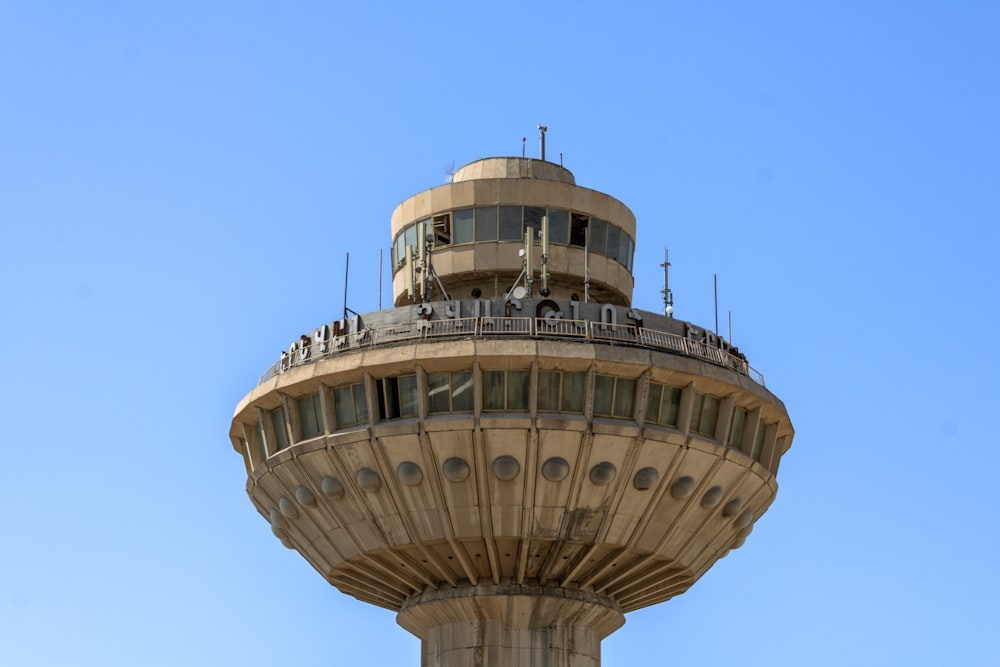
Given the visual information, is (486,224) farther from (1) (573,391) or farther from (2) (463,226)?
(1) (573,391)

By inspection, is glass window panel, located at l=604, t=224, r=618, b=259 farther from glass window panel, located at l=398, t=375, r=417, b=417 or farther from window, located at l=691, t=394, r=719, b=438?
glass window panel, located at l=398, t=375, r=417, b=417

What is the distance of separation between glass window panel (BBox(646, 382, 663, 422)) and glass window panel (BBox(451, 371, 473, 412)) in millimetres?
5363

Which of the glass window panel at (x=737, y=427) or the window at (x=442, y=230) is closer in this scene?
the glass window panel at (x=737, y=427)

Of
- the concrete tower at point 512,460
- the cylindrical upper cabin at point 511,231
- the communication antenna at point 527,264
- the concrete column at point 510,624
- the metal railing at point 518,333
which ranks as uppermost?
the cylindrical upper cabin at point 511,231

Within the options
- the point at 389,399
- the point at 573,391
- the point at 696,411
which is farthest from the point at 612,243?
the point at 389,399

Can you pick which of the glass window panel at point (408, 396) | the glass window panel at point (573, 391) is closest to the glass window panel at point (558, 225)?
the glass window panel at point (573, 391)

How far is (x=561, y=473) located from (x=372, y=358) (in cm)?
654

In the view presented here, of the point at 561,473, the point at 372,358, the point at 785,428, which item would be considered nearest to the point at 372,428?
the point at 372,358

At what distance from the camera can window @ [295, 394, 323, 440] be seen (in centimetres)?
5547

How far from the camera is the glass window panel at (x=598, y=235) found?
62719 millimetres

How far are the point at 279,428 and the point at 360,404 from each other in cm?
356

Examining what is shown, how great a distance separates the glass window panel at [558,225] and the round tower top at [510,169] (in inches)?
61.3

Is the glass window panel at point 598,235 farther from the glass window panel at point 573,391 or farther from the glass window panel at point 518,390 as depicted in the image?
the glass window panel at point 518,390

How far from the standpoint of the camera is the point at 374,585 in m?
58.9
